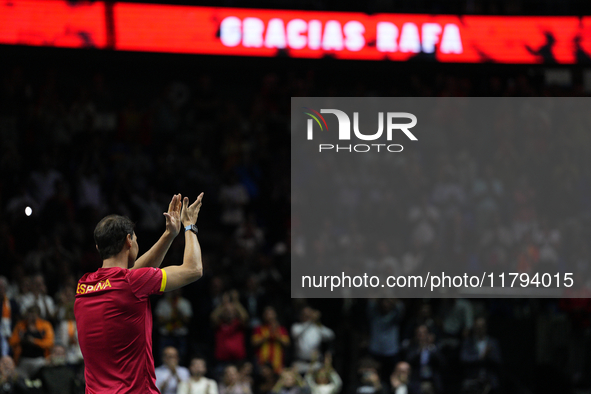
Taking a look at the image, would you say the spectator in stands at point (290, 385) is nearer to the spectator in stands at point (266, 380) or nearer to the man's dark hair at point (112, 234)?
the spectator in stands at point (266, 380)

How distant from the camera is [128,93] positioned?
15945 mm

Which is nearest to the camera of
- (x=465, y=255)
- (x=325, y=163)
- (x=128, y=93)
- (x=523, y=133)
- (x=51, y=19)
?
(x=51, y=19)

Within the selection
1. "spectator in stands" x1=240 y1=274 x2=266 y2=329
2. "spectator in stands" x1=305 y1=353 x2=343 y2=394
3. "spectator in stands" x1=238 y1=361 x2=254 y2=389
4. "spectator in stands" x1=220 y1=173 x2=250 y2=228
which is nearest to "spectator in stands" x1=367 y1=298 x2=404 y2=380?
"spectator in stands" x1=305 y1=353 x2=343 y2=394

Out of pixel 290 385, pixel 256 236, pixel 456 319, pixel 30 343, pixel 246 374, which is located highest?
pixel 256 236

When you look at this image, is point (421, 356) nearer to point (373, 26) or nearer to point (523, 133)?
point (523, 133)

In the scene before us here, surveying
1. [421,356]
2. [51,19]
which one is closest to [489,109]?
[421,356]

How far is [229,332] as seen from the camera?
11672 mm

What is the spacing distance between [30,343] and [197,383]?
8.02 ft

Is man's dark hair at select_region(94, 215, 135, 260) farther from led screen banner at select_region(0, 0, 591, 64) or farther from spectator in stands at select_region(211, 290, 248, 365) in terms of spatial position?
spectator in stands at select_region(211, 290, 248, 365)

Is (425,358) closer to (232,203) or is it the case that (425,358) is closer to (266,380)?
(266,380)

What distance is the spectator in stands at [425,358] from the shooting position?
11781 millimetres

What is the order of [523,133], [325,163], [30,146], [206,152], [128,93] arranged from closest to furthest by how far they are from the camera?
[523,133] < [325,163] < [30,146] < [206,152] < [128,93]

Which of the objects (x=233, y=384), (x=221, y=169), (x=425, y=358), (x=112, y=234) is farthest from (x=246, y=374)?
(x=112, y=234)

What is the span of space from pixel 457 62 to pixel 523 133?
1.88 metres
